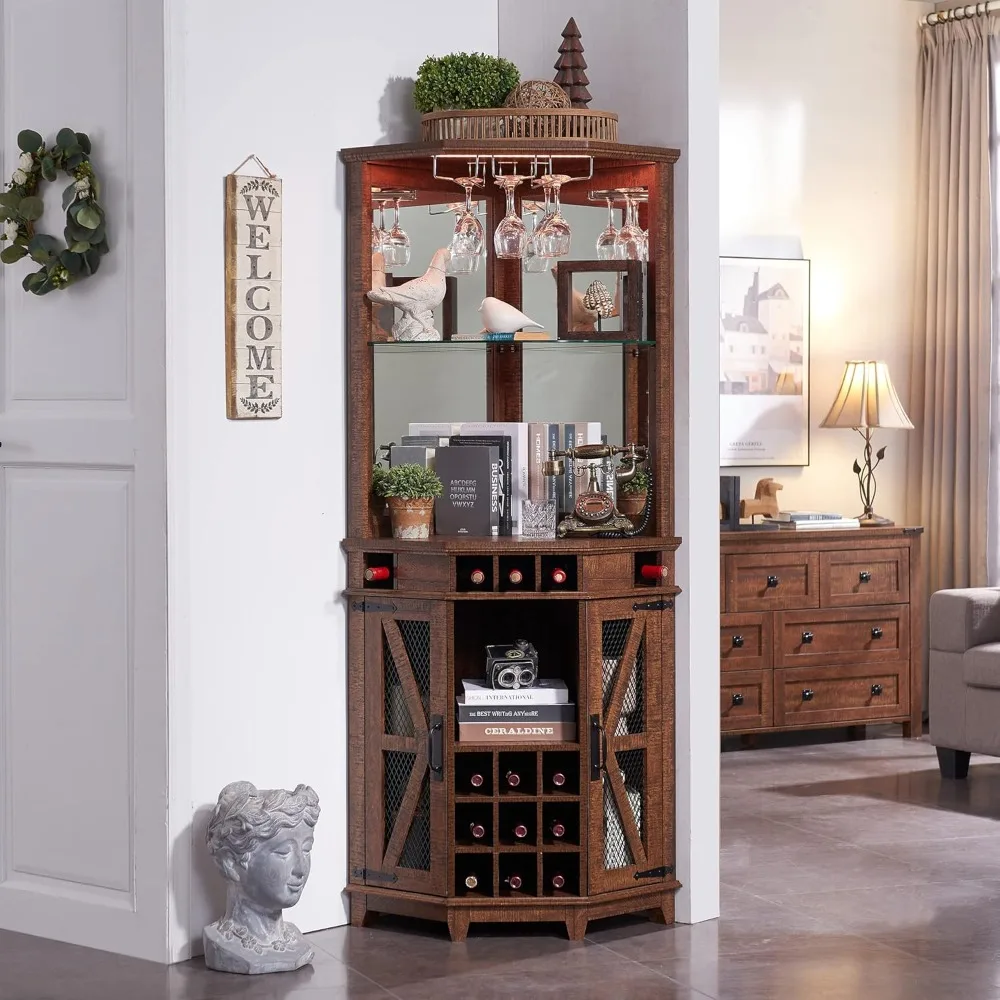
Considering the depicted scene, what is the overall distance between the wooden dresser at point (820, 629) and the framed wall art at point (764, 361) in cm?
57

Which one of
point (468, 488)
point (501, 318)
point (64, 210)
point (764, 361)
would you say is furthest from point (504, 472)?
point (764, 361)

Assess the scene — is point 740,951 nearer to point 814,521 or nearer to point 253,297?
point 253,297

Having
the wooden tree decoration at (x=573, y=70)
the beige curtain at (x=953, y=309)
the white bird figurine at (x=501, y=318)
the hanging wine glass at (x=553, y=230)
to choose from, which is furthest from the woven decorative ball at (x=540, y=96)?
the beige curtain at (x=953, y=309)

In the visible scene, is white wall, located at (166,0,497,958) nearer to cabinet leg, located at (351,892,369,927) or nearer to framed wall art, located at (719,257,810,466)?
cabinet leg, located at (351,892,369,927)

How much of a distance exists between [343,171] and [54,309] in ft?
2.57

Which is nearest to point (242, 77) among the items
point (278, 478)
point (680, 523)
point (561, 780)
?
point (278, 478)

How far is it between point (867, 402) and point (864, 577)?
0.73m

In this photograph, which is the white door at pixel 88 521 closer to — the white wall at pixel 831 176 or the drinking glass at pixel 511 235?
the drinking glass at pixel 511 235

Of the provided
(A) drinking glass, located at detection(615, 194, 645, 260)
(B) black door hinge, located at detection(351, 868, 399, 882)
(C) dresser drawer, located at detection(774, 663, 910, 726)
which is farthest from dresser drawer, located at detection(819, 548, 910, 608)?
(B) black door hinge, located at detection(351, 868, 399, 882)

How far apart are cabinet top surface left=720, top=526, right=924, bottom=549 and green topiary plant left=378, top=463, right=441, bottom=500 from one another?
87.3 inches

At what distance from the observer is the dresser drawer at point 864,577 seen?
20.3ft

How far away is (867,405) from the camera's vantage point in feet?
21.1

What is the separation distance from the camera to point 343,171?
392cm

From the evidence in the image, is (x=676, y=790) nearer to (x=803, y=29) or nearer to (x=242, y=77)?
(x=242, y=77)
